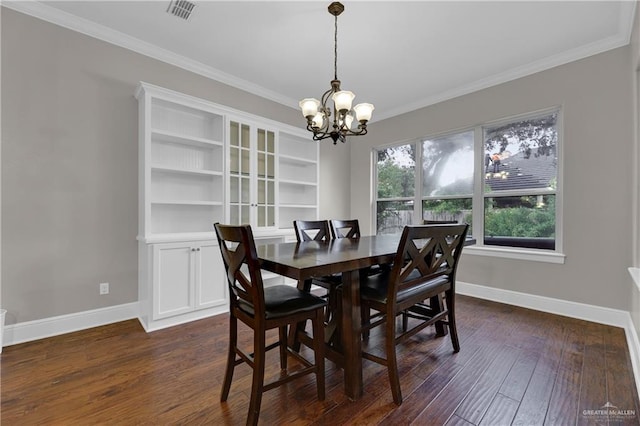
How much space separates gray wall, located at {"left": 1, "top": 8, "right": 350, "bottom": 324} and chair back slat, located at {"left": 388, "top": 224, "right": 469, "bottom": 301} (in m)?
2.73

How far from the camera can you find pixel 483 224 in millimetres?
3652

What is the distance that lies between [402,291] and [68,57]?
3509 millimetres

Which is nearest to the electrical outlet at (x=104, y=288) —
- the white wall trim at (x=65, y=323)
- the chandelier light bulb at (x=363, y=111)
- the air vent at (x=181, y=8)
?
the white wall trim at (x=65, y=323)

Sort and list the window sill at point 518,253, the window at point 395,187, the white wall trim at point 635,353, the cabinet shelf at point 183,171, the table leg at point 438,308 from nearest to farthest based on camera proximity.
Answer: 1. the white wall trim at point 635,353
2. the table leg at point 438,308
3. the cabinet shelf at point 183,171
4. the window sill at point 518,253
5. the window at point 395,187

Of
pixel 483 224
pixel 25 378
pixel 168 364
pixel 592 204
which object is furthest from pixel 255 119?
pixel 592 204

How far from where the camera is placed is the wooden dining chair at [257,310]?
53.4 inches

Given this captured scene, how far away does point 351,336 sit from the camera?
1623mm

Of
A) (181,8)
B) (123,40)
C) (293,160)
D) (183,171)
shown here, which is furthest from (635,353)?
(123,40)

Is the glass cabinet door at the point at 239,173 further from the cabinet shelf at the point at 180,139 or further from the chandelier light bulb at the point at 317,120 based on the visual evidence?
the chandelier light bulb at the point at 317,120

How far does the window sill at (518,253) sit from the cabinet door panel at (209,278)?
3.13 meters

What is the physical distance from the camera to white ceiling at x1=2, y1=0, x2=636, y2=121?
2.37m

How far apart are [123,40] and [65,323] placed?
9.05 feet

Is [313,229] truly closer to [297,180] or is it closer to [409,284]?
[409,284]

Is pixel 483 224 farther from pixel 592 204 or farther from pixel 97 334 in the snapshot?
pixel 97 334
